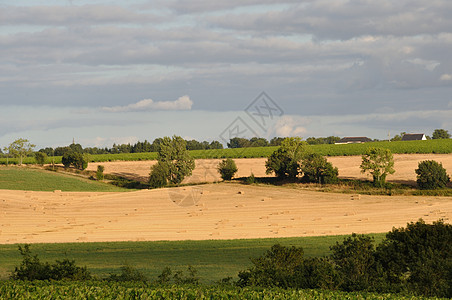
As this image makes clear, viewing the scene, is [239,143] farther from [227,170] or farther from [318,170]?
[318,170]

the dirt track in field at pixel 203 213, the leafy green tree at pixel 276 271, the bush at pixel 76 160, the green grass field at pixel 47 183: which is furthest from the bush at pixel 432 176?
the bush at pixel 76 160

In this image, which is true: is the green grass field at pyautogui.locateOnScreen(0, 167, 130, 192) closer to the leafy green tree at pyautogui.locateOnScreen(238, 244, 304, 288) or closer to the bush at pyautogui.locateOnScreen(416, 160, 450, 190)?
the bush at pyautogui.locateOnScreen(416, 160, 450, 190)

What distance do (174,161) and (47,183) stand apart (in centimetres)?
2053

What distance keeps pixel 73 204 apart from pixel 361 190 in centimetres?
3561

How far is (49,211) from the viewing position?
59.6m

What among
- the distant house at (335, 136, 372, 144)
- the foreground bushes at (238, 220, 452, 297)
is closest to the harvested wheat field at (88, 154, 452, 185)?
the foreground bushes at (238, 220, 452, 297)

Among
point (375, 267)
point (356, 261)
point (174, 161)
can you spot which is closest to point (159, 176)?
point (174, 161)

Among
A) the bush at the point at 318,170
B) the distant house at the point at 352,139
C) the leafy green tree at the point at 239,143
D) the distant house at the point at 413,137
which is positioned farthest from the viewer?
the distant house at the point at 352,139

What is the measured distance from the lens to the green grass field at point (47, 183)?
277 feet

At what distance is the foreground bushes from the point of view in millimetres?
16094

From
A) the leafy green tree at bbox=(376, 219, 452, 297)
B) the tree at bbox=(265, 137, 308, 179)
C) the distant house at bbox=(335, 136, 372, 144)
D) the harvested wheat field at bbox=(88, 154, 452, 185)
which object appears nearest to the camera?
the leafy green tree at bbox=(376, 219, 452, 297)

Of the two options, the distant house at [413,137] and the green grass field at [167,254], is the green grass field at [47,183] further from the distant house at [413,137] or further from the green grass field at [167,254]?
the distant house at [413,137]

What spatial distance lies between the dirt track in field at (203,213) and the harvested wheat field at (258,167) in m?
3.86

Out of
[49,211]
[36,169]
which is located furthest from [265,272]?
[36,169]
